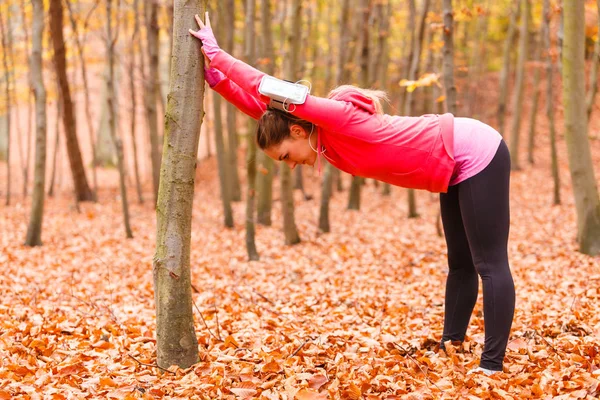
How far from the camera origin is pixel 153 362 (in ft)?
11.3

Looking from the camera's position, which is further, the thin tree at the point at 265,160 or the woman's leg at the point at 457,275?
the thin tree at the point at 265,160

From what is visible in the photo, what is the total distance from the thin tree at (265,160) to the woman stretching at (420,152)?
555cm

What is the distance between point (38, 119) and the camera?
8766 mm

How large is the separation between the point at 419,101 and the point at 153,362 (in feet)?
57.3

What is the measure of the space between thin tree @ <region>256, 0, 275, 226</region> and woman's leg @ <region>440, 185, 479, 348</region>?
18.2 ft

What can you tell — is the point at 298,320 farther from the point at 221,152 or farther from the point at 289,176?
the point at 221,152

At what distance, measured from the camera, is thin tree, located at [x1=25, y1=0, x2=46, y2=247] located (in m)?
8.45

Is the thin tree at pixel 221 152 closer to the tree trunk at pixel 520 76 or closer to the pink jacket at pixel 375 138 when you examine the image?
the pink jacket at pixel 375 138

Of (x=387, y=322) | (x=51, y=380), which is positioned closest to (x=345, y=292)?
(x=387, y=322)

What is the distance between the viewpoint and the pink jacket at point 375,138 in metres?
2.89

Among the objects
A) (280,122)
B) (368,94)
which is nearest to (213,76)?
(280,122)

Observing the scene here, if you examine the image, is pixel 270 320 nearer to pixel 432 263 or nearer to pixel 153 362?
pixel 153 362

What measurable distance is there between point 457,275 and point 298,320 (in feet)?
5.10

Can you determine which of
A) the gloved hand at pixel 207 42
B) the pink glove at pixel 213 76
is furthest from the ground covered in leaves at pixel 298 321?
the gloved hand at pixel 207 42
